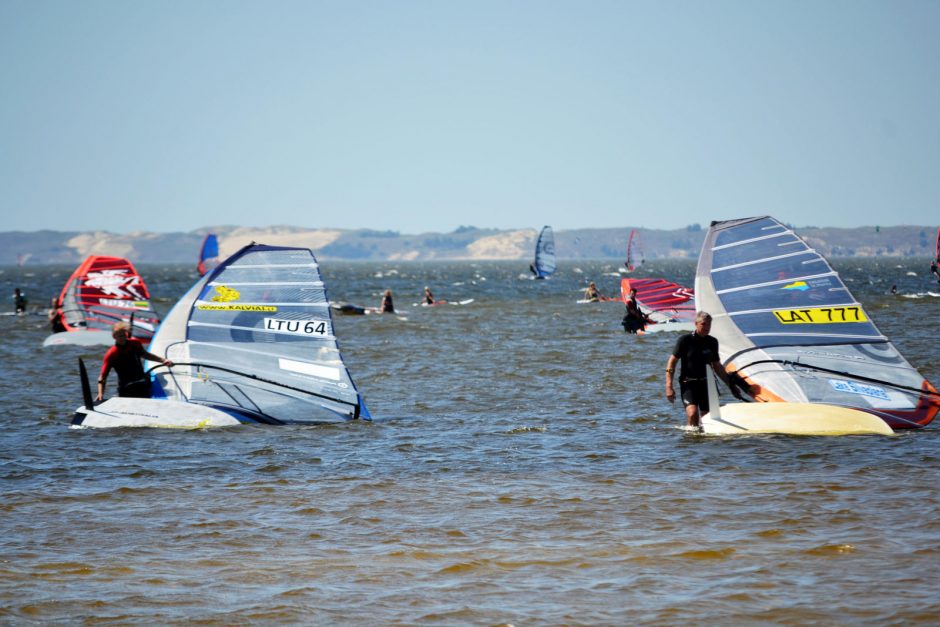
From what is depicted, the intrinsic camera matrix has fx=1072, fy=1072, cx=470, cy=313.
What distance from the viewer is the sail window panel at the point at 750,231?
13906mm

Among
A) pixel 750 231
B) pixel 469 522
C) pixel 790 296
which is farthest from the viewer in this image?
pixel 750 231

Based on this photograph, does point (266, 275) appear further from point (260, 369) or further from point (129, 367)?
point (129, 367)

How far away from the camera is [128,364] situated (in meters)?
13.6

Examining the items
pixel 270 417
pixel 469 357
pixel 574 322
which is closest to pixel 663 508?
pixel 270 417

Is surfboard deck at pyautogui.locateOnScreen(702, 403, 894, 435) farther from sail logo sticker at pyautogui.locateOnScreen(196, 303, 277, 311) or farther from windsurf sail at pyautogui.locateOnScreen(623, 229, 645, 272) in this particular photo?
windsurf sail at pyautogui.locateOnScreen(623, 229, 645, 272)

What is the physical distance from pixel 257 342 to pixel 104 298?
16.4m

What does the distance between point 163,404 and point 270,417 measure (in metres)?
1.36

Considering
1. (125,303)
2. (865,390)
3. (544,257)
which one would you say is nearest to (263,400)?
(865,390)

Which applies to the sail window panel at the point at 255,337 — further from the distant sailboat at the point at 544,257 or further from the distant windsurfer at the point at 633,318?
the distant sailboat at the point at 544,257

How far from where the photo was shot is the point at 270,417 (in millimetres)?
14023

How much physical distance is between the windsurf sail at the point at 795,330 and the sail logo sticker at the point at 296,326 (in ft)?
16.2

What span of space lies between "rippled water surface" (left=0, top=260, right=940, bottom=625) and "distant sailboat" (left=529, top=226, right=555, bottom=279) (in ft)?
198

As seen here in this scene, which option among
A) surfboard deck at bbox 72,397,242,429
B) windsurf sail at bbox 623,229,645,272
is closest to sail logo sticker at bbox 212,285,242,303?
surfboard deck at bbox 72,397,242,429

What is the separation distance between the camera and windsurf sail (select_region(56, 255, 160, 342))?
89.8 ft
